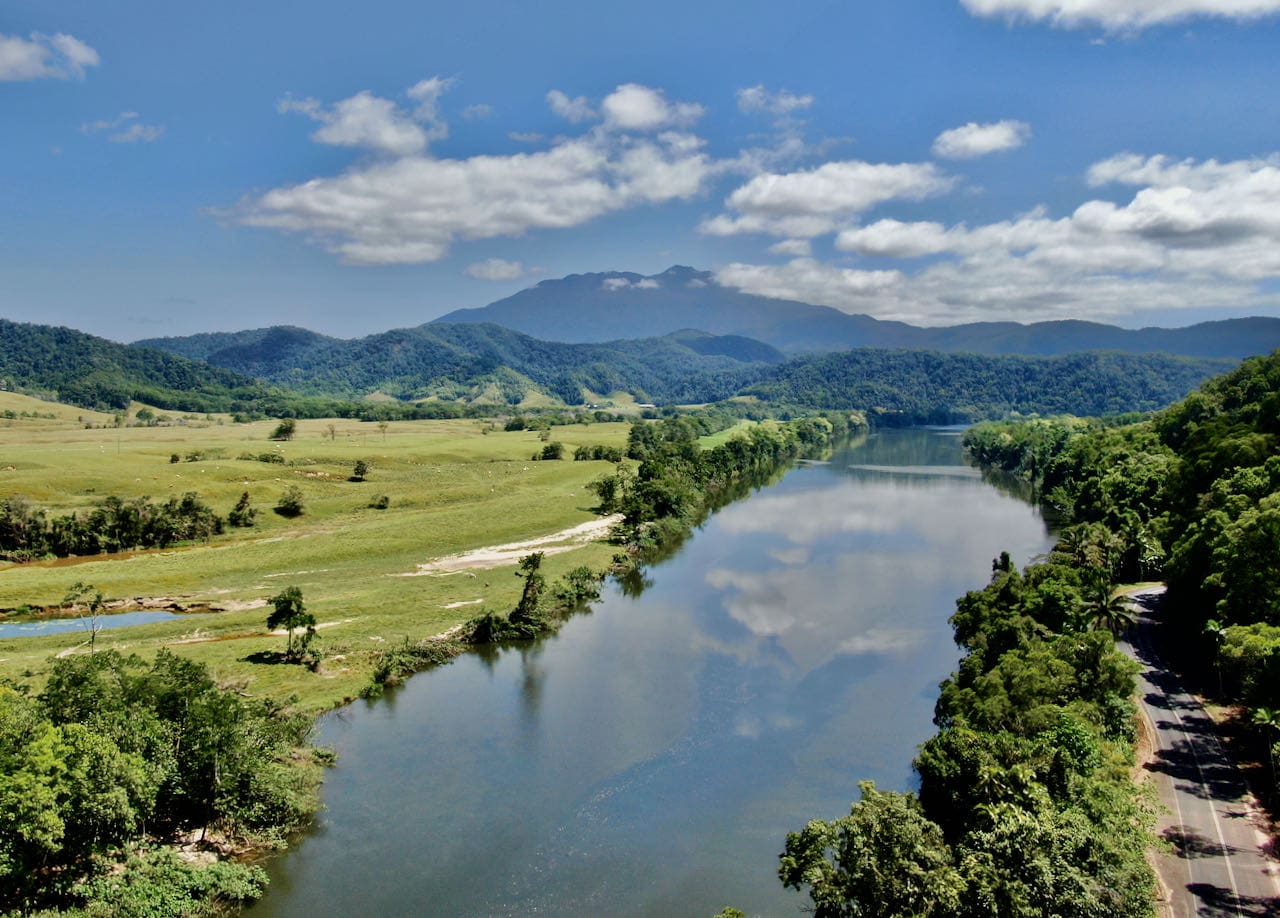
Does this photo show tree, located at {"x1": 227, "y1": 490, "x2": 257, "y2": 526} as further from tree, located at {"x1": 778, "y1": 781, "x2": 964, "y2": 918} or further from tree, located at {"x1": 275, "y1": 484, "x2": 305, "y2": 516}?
tree, located at {"x1": 778, "y1": 781, "x2": 964, "y2": 918}

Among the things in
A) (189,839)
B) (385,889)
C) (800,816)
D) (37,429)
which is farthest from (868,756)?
(37,429)

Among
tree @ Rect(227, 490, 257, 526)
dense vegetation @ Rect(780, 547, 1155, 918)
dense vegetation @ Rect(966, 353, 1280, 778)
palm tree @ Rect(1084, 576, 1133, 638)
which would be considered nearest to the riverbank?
tree @ Rect(227, 490, 257, 526)

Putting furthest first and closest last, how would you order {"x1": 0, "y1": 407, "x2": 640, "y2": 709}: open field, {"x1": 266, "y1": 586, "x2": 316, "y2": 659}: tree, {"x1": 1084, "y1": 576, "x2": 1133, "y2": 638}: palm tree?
{"x1": 0, "y1": 407, "x2": 640, "y2": 709}: open field < {"x1": 266, "y1": 586, "x2": 316, "y2": 659}: tree < {"x1": 1084, "y1": 576, "x2": 1133, "y2": 638}: palm tree

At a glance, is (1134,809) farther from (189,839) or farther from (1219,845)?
(189,839)

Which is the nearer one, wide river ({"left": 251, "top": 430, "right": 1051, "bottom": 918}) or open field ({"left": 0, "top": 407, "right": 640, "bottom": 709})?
wide river ({"left": 251, "top": 430, "right": 1051, "bottom": 918})

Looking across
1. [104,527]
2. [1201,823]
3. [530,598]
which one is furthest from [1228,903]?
[104,527]

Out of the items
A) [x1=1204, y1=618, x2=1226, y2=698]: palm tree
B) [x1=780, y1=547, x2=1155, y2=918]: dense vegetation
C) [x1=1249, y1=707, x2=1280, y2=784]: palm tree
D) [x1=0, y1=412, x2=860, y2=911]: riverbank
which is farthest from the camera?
[x1=0, y1=412, x2=860, y2=911]: riverbank

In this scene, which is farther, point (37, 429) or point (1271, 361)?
point (37, 429)
